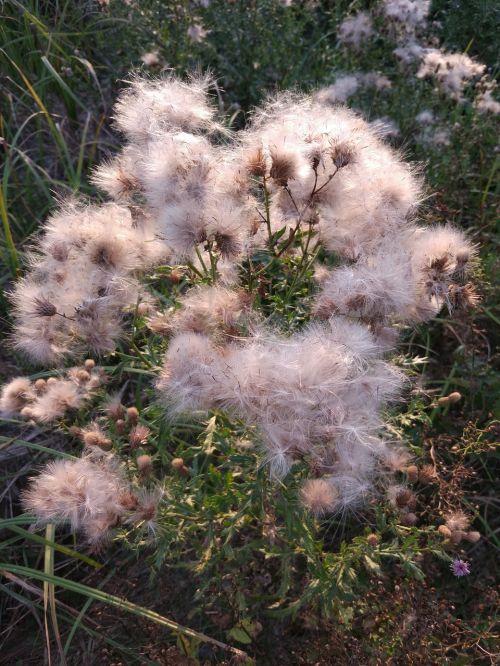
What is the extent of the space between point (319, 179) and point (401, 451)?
3.68 ft

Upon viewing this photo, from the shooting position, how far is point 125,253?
2.10m

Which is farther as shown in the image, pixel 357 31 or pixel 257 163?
pixel 357 31

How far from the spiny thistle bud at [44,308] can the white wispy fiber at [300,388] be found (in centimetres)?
57

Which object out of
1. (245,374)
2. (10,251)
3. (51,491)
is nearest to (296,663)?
(51,491)

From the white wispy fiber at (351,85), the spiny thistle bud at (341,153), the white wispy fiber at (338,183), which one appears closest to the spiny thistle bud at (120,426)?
the white wispy fiber at (338,183)

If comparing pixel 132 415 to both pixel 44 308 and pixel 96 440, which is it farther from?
pixel 44 308

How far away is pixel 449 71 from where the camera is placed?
3.86m

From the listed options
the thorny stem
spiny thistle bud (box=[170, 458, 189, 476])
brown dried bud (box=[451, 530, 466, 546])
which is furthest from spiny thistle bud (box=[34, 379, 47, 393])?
brown dried bud (box=[451, 530, 466, 546])

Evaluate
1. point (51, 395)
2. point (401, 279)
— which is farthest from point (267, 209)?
point (51, 395)

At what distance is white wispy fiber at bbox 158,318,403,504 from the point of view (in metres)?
1.58

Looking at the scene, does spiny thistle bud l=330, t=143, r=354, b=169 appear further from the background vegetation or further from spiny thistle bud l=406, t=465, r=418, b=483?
spiny thistle bud l=406, t=465, r=418, b=483

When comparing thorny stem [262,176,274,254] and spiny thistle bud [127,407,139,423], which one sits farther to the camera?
spiny thistle bud [127,407,139,423]

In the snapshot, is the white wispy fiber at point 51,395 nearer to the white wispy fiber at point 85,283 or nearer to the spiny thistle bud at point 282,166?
the white wispy fiber at point 85,283

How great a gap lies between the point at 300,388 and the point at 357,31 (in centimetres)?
344
